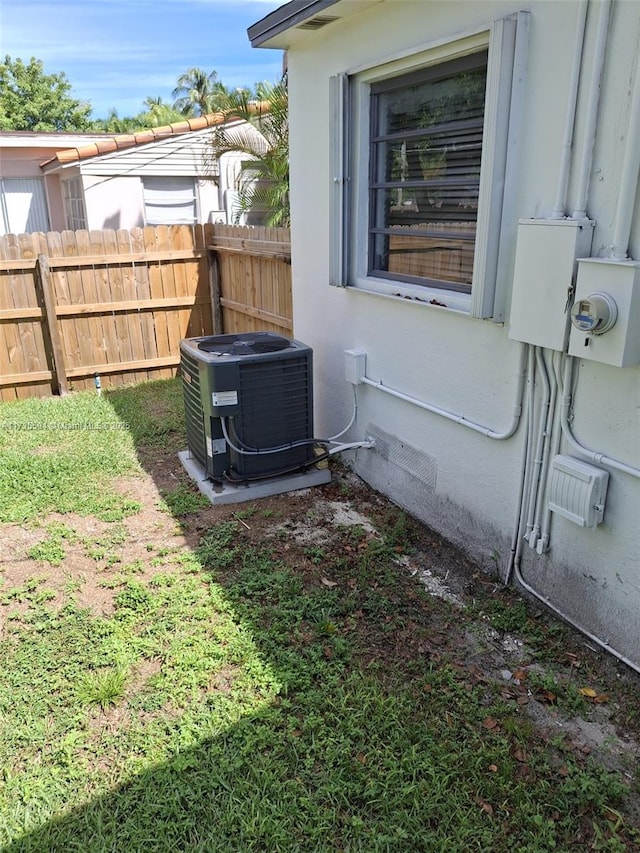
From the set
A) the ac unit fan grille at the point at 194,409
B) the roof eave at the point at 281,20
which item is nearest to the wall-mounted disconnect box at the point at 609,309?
the roof eave at the point at 281,20

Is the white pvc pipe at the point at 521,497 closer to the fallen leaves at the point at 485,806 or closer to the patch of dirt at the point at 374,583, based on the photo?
the patch of dirt at the point at 374,583

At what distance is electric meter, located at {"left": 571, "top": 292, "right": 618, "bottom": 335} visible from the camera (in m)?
2.26

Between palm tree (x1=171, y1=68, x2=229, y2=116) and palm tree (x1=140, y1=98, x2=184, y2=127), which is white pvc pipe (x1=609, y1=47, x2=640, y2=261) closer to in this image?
palm tree (x1=140, y1=98, x2=184, y2=127)

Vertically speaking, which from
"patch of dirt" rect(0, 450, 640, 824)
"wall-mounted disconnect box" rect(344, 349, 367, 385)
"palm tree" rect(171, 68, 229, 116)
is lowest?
"patch of dirt" rect(0, 450, 640, 824)

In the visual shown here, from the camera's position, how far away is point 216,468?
4289 mm

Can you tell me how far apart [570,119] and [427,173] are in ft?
3.88

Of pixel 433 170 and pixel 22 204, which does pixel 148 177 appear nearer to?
pixel 22 204

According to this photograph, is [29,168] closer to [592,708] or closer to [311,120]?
[311,120]

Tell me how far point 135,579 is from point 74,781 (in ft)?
4.10

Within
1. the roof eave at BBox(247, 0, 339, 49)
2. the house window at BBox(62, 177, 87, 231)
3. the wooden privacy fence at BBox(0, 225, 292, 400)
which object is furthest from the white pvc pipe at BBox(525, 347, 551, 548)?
the house window at BBox(62, 177, 87, 231)

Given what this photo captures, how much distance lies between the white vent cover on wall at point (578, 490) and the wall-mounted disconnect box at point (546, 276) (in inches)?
19.9

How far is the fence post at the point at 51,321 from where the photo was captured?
21.2 feet

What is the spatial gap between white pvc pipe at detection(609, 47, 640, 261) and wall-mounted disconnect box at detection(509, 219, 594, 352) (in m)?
0.14

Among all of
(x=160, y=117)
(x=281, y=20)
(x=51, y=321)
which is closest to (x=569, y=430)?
(x=281, y=20)
